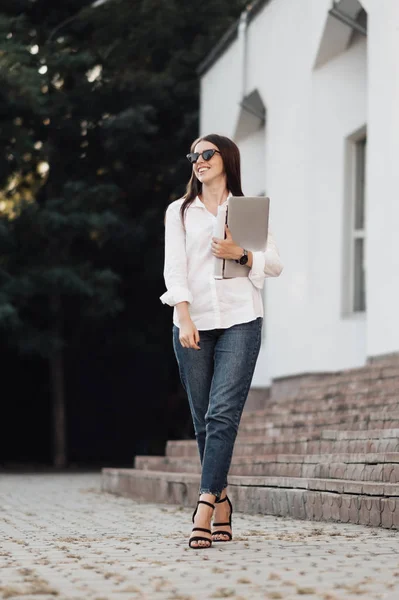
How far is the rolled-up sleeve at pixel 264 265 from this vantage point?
5934 mm

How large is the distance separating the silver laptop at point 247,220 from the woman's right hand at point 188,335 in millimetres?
460

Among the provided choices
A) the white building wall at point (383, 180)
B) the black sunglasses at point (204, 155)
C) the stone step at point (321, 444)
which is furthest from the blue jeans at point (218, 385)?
the white building wall at point (383, 180)

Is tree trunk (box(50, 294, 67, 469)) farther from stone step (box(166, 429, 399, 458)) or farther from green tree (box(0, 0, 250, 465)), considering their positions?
stone step (box(166, 429, 399, 458))

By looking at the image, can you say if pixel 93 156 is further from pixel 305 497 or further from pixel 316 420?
pixel 305 497

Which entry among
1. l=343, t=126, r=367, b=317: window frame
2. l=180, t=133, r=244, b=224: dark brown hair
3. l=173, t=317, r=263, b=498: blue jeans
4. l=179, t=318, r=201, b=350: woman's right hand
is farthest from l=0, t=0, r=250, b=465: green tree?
l=179, t=318, r=201, b=350: woman's right hand

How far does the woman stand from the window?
10.6 m

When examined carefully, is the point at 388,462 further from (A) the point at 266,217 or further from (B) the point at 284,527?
(A) the point at 266,217

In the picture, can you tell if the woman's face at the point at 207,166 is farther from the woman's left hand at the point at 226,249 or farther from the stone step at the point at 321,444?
the stone step at the point at 321,444

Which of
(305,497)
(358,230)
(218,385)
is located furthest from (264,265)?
(358,230)

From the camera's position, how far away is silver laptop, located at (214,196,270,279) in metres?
5.73

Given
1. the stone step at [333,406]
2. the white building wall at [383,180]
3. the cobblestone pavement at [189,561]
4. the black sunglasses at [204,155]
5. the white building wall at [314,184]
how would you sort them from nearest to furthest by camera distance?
the cobblestone pavement at [189,561], the black sunglasses at [204,155], the stone step at [333,406], the white building wall at [383,180], the white building wall at [314,184]

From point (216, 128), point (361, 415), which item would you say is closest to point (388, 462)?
point (361, 415)

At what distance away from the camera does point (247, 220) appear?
5.78 meters

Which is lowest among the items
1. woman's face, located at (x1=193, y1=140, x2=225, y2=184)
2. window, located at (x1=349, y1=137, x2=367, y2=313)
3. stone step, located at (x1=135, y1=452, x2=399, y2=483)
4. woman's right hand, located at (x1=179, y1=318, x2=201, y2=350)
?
stone step, located at (x1=135, y1=452, x2=399, y2=483)
